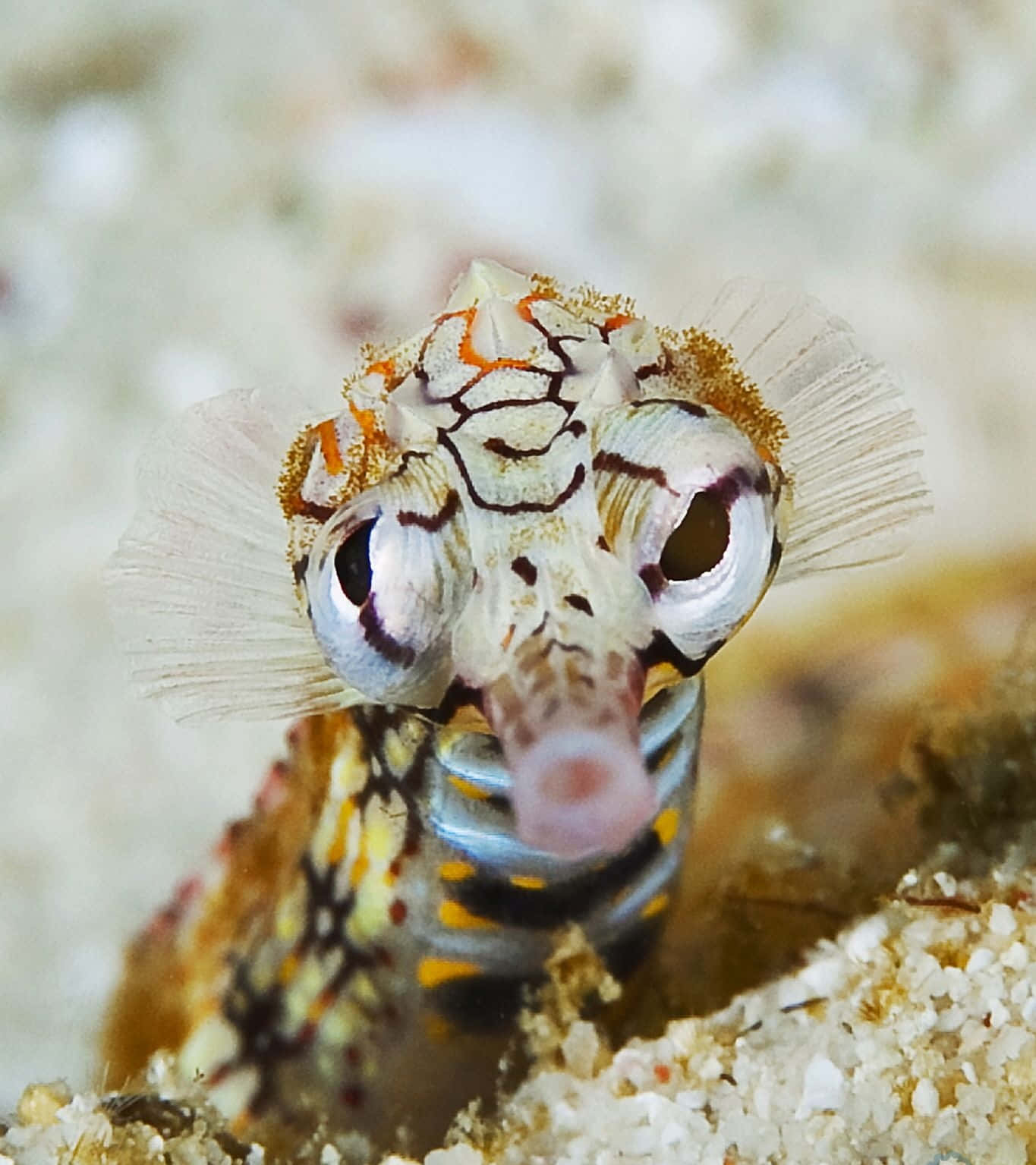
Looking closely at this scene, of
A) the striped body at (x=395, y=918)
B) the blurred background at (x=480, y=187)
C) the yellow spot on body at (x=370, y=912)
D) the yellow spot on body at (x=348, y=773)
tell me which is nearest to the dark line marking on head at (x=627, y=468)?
the striped body at (x=395, y=918)

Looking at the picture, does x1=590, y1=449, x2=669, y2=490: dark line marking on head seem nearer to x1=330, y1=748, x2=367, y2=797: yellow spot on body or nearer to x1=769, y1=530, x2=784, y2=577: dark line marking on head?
x1=769, y1=530, x2=784, y2=577: dark line marking on head

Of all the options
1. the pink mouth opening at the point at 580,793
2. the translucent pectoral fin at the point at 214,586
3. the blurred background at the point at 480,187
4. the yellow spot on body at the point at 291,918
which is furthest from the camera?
the blurred background at the point at 480,187

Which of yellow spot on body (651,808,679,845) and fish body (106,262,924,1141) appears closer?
fish body (106,262,924,1141)

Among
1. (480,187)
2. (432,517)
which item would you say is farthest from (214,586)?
(480,187)

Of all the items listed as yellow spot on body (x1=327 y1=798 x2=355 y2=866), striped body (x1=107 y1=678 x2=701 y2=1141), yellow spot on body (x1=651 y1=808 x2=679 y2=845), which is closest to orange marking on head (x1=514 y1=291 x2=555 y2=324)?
striped body (x1=107 y1=678 x2=701 y2=1141)

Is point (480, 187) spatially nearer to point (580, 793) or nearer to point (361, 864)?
point (361, 864)

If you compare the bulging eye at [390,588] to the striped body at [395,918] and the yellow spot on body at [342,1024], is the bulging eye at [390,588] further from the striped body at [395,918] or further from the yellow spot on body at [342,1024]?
the yellow spot on body at [342,1024]

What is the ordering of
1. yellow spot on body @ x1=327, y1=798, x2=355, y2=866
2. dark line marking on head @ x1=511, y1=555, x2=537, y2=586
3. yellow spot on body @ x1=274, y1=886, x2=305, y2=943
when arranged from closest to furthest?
dark line marking on head @ x1=511, y1=555, x2=537, y2=586 → yellow spot on body @ x1=327, y1=798, x2=355, y2=866 → yellow spot on body @ x1=274, y1=886, x2=305, y2=943

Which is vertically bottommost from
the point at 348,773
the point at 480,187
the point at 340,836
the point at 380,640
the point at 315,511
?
the point at 340,836
